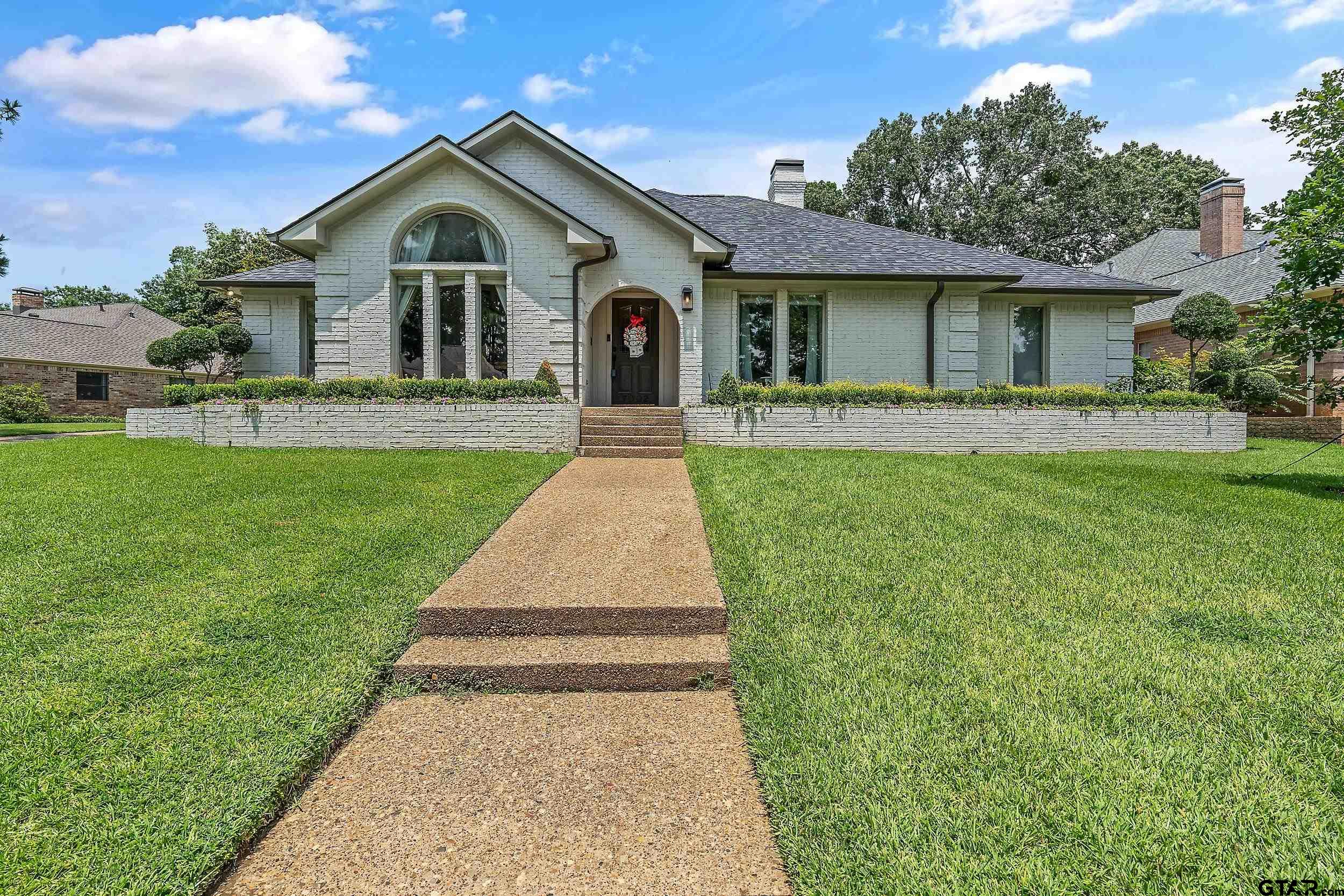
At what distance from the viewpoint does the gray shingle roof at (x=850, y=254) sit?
13.1 metres

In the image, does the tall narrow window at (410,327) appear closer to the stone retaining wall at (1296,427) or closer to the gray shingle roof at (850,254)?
the gray shingle roof at (850,254)

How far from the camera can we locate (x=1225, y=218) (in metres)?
21.6

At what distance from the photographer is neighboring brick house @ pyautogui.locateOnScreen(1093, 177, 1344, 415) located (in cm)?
1727

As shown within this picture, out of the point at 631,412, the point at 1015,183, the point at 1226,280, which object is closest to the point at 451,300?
the point at 631,412

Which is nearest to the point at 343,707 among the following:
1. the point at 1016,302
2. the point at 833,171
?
the point at 1016,302

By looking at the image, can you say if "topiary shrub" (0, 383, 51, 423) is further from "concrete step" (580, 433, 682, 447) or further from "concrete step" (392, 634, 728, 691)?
"concrete step" (392, 634, 728, 691)

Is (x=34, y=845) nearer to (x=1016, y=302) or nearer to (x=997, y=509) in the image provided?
(x=997, y=509)

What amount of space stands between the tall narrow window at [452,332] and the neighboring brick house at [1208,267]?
17.6 metres

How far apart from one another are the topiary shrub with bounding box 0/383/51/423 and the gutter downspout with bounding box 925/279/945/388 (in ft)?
95.6

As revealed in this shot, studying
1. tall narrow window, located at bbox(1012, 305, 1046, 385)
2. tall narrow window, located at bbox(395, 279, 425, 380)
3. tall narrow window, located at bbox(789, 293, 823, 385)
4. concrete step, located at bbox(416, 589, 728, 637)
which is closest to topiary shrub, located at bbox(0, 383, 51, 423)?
tall narrow window, located at bbox(395, 279, 425, 380)

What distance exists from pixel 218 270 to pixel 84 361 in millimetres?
6088

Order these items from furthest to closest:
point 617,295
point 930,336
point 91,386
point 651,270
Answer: point 91,386 → point 617,295 → point 930,336 → point 651,270

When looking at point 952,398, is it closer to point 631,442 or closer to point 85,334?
point 631,442

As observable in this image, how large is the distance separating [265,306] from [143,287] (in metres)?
53.8
